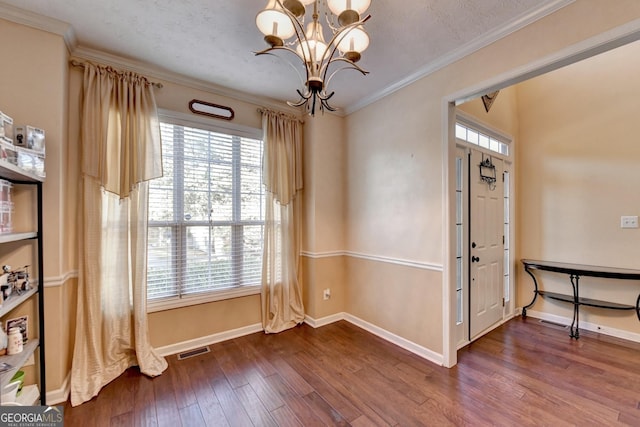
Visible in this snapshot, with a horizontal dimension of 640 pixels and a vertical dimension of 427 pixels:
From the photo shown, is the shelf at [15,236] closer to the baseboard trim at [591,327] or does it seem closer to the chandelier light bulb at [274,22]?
the chandelier light bulb at [274,22]

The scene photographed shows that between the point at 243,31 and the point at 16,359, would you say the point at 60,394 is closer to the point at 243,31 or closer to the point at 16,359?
the point at 16,359

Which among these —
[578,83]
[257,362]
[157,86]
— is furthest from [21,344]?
[578,83]

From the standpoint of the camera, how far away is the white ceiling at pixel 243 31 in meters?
1.77

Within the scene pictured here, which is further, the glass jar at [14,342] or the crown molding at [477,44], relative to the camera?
the crown molding at [477,44]

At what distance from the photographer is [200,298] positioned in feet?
9.17

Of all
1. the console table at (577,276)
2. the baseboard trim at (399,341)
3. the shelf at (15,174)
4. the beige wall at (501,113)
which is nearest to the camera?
the shelf at (15,174)

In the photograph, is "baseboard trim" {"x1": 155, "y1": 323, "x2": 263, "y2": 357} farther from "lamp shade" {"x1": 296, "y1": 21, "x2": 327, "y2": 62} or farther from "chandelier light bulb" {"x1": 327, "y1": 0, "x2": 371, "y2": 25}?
"chandelier light bulb" {"x1": 327, "y1": 0, "x2": 371, "y2": 25}

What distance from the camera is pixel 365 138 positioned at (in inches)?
129

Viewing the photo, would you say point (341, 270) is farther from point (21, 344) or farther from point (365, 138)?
point (21, 344)

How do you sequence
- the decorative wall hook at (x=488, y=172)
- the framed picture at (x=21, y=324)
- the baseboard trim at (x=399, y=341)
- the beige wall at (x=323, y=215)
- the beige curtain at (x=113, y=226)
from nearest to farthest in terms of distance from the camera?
1. the framed picture at (x=21, y=324)
2. the beige curtain at (x=113, y=226)
3. the baseboard trim at (x=399, y=341)
4. the decorative wall hook at (x=488, y=172)
5. the beige wall at (x=323, y=215)

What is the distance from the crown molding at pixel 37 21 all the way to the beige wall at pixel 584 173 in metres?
4.97

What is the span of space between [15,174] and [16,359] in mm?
1095

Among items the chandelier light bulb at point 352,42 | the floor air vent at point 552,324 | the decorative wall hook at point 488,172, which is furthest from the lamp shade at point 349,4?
the floor air vent at point 552,324

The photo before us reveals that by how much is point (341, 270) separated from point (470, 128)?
230 centimetres
